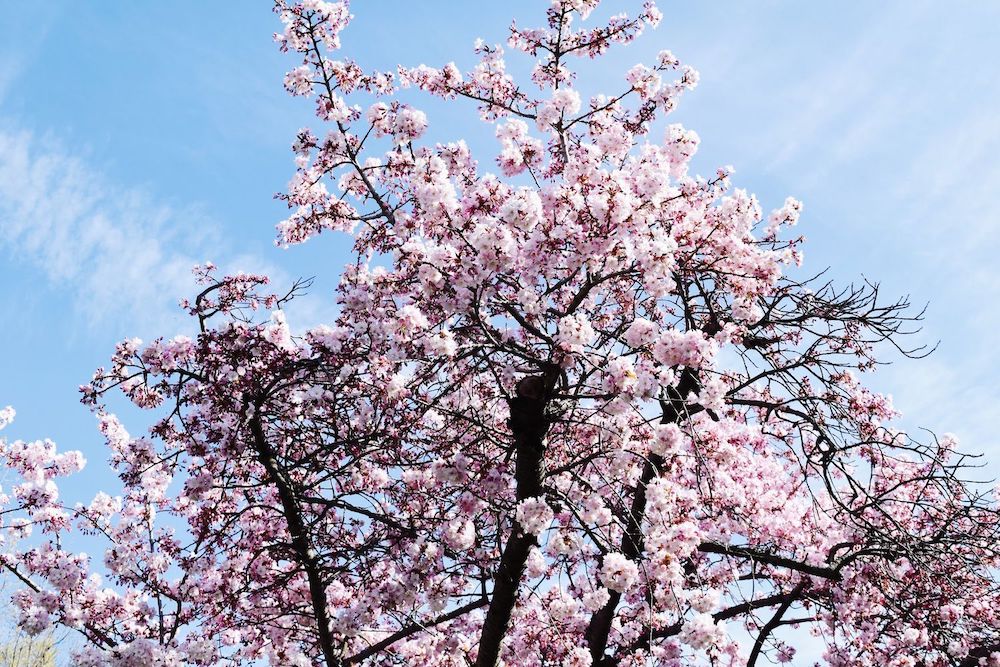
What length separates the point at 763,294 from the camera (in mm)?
9734

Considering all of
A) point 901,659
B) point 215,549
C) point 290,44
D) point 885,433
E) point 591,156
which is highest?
point 290,44

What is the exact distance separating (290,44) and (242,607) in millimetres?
7406

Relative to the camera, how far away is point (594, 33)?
10977 mm

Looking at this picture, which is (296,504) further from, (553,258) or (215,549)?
(553,258)

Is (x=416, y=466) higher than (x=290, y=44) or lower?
lower

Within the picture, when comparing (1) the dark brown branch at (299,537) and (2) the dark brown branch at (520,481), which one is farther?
(1) the dark brown branch at (299,537)

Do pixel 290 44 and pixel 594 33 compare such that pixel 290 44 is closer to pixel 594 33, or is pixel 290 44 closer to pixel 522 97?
pixel 522 97

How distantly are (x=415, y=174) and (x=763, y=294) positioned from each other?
4515 mm

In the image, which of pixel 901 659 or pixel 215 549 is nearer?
pixel 215 549

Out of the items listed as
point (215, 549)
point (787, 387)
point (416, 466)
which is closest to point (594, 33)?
point (787, 387)

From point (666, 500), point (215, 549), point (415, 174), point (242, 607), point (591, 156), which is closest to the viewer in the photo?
point (666, 500)

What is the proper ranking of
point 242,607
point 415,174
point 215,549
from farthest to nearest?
1. point 242,607
2. point 215,549
3. point 415,174

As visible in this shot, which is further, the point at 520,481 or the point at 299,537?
the point at 299,537

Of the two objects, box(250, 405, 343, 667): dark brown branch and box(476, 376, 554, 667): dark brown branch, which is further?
box(250, 405, 343, 667): dark brown branch
